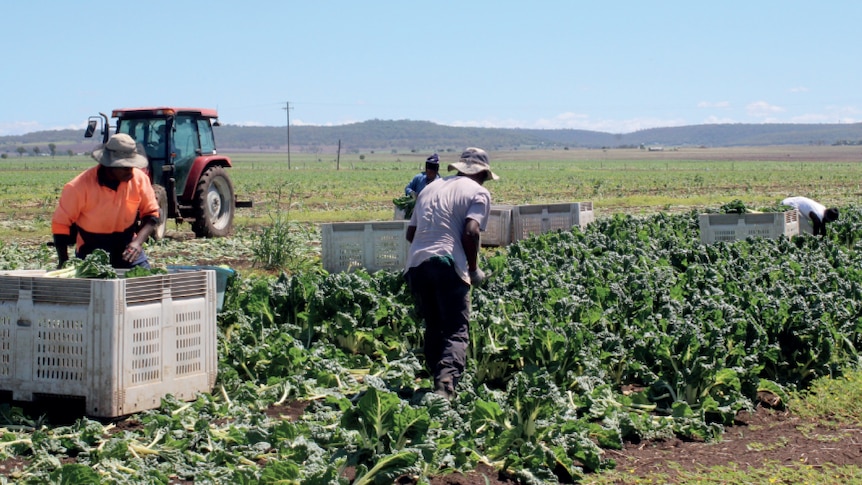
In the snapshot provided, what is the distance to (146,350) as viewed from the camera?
20.4 feet

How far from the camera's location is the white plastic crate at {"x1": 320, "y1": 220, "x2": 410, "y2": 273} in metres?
12.3

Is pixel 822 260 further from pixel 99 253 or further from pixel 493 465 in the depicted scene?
Result: pixel 99 253

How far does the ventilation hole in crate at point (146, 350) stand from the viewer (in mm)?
6148

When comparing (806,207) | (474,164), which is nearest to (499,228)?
(806,207)

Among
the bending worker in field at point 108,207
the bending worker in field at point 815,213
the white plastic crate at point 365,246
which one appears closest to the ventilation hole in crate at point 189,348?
the bending worker in field at point 108,207

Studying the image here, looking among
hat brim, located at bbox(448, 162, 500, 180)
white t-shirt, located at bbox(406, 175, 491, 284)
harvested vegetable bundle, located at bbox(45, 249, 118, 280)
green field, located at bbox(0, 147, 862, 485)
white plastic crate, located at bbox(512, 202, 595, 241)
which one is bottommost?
green field, located at bbox(0, 147, 862, 485)

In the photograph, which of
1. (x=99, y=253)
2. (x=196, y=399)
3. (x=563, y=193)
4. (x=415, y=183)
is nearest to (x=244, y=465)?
(x=196, y=399)

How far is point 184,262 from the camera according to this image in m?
14.7

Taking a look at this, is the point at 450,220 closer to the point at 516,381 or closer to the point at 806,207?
the point at 516,381

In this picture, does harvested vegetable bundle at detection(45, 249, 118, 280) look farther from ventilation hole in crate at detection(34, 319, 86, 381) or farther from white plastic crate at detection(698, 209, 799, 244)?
white plastic crate at detection(698, 209, 799, 244)

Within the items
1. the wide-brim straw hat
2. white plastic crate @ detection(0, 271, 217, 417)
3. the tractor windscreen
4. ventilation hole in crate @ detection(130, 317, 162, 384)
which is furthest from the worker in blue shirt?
the tractor windscreen

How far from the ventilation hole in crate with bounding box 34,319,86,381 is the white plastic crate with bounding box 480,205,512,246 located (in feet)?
32.6

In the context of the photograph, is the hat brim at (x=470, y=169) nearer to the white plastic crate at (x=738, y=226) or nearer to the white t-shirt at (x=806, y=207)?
the white plastic crate at (x=738, y=226)

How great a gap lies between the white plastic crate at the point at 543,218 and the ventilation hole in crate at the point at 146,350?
32.1 ft
